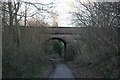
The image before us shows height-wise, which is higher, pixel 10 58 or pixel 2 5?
pixel 2 5

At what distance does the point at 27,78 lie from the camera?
791 cm

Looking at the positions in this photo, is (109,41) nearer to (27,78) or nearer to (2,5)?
(27,78)

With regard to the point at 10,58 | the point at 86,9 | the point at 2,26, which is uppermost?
the point at 86,9

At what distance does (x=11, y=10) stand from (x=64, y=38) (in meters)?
17.4

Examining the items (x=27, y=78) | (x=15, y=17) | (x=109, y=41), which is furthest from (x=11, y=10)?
(x=109, y=41)

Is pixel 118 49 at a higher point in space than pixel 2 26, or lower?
lower

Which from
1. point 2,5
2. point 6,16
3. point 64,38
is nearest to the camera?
point 2,5

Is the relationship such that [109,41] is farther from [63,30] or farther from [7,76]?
[63,30]

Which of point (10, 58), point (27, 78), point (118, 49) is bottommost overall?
point (27, 78)

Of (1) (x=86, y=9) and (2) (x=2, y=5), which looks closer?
(2) (x=2, y=5)

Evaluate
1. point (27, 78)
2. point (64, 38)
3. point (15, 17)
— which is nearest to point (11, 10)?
point (15, 17)

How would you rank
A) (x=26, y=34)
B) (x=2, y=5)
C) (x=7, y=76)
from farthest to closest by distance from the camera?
(x=26, y=34)
(x=2, y=5)
(x=7, y=76)

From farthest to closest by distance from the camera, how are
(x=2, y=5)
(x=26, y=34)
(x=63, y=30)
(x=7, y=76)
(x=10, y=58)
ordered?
(x=63, y=30)
(x=26, y=34)
(x=2, y=5)
(x=10, y=58)
(x=7, y=76)

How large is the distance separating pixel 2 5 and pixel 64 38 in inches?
745
